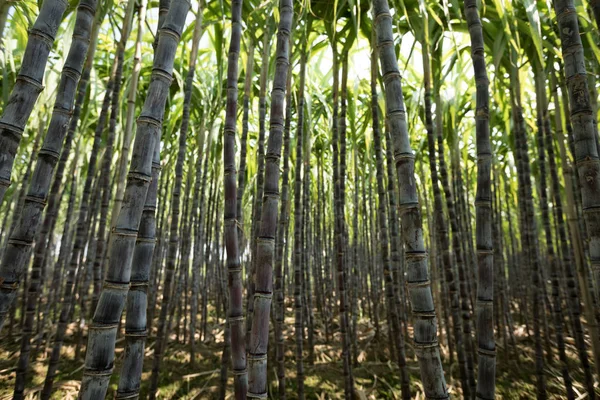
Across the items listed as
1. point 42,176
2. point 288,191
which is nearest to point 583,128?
point 288,191

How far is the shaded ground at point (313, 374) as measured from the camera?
290 cm

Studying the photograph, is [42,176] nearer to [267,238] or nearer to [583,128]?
[267,238]

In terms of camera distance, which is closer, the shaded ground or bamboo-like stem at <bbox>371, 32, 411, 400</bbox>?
bamboo-like stem at <bbox>371, 32, 411, 400</bbox>

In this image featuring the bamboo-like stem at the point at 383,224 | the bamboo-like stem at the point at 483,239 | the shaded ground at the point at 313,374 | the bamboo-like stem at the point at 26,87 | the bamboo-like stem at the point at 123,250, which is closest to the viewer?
the bamboo-like stem at the point at 123,250

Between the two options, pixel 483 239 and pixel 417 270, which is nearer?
pixel 417 270

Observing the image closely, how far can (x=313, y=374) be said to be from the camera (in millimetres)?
3244

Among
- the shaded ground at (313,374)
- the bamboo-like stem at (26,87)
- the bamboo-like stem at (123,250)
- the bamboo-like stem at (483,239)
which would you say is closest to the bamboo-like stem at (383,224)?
the shaded ground at (313,374)

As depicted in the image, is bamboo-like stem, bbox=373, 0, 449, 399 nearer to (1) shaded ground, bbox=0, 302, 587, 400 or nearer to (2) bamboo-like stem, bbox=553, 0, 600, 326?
(2) bamboo-like stem, bbox=553, 0, 600, 326

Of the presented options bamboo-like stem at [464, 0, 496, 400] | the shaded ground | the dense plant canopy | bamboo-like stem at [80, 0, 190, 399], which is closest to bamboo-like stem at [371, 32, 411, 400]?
the dense plant canopy

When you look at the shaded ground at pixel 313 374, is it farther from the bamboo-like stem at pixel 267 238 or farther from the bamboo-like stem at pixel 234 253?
the bamboo-like stem at pixel 267 238

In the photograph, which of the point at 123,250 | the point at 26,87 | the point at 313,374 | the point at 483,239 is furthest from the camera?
the point at 313,374

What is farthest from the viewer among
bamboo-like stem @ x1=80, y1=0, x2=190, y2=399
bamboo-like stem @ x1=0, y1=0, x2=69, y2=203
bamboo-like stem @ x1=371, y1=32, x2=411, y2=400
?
bamboo-like stem @ x1=371, y1=32, x2=411, y2=400

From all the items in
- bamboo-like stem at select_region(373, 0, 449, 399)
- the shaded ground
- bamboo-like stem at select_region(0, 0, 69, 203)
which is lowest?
the shaded ground

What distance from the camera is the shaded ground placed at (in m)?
2.90
